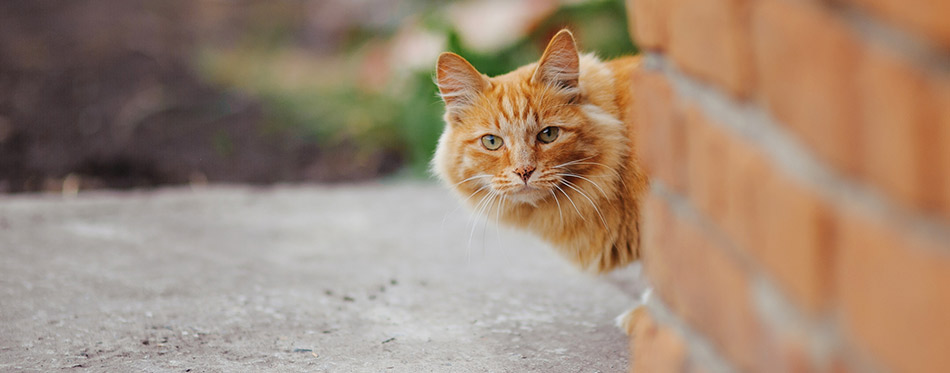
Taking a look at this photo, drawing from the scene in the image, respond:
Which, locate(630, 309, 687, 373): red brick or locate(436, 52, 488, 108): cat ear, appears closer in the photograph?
locate(630, 309, 687, 373): red brick

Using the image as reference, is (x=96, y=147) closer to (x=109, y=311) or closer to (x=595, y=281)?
(x=109, y=311)

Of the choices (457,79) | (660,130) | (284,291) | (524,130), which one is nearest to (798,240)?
(660,130)

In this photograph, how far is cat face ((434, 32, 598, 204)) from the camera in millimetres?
2311

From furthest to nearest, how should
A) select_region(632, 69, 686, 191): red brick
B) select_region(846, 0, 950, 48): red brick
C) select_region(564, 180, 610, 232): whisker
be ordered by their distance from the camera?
select_region(564, 180, 610, 232): whisker
select_region(632, 69, 686, 191): red brick
select_region(846, 0, 950, 48): red brick

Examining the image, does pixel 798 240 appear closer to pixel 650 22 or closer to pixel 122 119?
pixel 650 22

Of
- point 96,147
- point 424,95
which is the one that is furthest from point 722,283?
point 96,147

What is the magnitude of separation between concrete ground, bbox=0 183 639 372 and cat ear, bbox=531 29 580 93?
56cm

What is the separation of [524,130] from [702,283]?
53.2 inches

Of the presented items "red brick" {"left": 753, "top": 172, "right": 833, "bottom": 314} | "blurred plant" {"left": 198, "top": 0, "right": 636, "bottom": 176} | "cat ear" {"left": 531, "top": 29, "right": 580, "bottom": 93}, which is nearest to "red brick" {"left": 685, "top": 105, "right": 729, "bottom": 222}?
"red brick" {"left": 753, "top": 172, "right": 833, "bottom": 314}

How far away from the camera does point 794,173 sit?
2.56 feet

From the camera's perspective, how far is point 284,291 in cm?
270

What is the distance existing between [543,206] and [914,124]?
182cm

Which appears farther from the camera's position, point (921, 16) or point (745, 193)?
point (745, 193)

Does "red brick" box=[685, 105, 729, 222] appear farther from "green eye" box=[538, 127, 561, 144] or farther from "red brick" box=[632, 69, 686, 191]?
"green eye" box=[538, 127, 561, 144]
